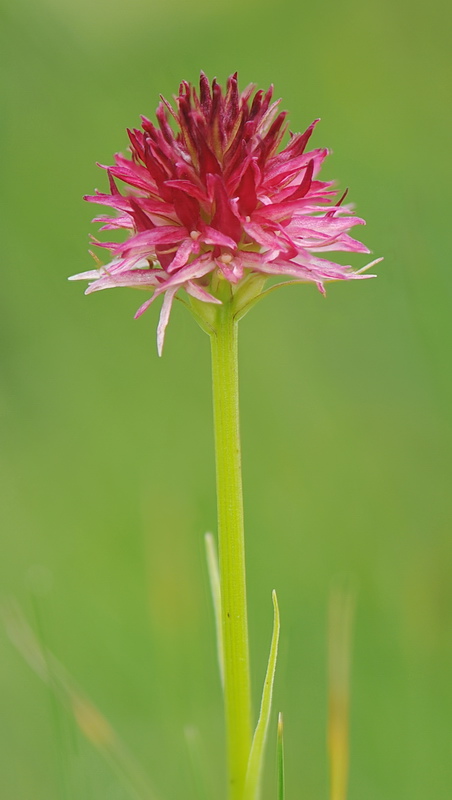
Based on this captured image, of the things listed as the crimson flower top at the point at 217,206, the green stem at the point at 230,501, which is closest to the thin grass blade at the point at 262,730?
the green stem at the point at 230,501

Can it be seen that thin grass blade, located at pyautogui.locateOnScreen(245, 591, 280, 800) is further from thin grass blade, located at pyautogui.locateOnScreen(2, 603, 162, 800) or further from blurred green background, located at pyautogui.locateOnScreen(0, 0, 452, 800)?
blurred green background, located at pyautogui.locateOnScreen(0, 0, 452, 800)

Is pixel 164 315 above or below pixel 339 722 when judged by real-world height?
above

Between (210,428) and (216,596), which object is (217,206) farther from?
(210,428)

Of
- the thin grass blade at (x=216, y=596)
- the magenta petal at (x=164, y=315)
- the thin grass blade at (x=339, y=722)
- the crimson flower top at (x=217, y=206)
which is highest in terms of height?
the crimson flower top at (x=217, y=206)

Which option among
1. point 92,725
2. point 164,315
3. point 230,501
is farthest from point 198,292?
point 92,725

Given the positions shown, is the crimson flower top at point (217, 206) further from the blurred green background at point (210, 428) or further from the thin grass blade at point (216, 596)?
the blurred green background at point (210, 428)

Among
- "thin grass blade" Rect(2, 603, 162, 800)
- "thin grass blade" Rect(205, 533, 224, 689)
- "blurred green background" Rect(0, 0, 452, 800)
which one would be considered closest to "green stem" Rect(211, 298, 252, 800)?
"thin grass blade" Rect(205, 533, 224, 689)
